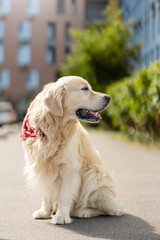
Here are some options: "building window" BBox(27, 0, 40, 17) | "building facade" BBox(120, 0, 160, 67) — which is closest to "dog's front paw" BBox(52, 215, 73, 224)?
"building facade" BBox(120, 0, 160, 67)

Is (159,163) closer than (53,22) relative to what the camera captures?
Yes

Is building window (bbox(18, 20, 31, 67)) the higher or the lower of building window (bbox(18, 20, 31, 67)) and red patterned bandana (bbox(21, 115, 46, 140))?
the lower

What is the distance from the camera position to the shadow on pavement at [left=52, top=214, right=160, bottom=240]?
4508 mm

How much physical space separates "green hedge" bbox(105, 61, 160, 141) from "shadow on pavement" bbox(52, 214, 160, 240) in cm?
839

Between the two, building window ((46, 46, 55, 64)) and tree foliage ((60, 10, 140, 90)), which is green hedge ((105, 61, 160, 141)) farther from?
building window ((46, 46, 55, 64))

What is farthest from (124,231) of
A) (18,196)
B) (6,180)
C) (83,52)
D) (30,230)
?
(83,52)

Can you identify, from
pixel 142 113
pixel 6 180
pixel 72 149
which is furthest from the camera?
pixel 142 113

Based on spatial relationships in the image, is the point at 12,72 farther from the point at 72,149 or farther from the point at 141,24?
the point at 72,149

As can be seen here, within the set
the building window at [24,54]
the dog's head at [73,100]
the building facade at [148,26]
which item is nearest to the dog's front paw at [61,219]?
the dog's head at [73,100]

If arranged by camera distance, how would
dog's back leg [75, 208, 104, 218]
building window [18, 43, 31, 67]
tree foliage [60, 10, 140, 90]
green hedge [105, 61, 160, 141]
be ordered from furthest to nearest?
building window [18, 43, 31, 67] < tree foliage [60, 10, 140, 90] < green hedge [105, 61, 160, 141] < dog's back leg [75, 208, 104, 218]

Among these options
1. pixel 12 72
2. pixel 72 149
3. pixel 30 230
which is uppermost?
pixel 72 149

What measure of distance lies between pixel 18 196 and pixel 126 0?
164 feet

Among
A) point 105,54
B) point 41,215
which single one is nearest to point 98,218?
point 41,215

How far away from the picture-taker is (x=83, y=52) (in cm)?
3681
